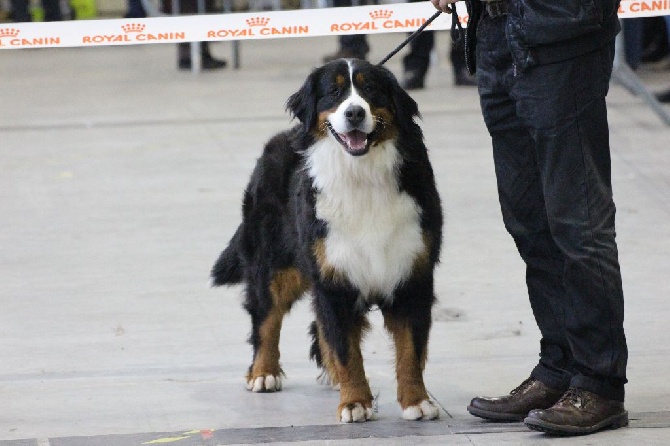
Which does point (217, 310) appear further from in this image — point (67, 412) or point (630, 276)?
point (630, 276)

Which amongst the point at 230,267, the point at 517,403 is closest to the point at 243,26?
the point at 230,267

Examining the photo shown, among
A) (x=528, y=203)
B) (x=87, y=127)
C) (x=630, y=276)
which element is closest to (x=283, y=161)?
(x=528, y=203)

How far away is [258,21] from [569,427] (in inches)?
139

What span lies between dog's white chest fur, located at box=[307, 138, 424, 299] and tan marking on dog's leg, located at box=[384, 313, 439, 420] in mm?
229

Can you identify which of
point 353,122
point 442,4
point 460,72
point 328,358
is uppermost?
point 442,4

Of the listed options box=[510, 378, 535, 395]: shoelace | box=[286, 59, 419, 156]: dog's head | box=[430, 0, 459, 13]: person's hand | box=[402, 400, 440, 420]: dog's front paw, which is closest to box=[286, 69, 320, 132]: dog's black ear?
box=[286, 59, 419, 156]: dog's head

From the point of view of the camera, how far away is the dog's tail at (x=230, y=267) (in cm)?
497

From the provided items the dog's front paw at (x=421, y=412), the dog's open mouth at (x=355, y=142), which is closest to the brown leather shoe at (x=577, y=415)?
A: the dog's front paw at (x=421, y=412)

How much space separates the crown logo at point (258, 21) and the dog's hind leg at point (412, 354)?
2.83m

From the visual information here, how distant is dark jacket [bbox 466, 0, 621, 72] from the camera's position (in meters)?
3.61

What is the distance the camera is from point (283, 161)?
4578mm

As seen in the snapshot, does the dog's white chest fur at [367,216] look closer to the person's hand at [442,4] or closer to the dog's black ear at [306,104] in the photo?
the dog's black ear at [306,104]

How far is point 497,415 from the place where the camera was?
4.05m

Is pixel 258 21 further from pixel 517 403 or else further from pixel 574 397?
pixel 574 397
